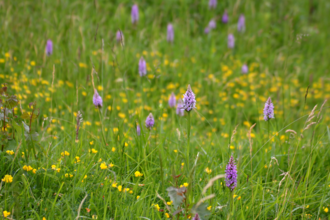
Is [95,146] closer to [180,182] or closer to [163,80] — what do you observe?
[180,182]

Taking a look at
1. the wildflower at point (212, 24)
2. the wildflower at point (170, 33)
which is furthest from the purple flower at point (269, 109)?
the wildflower at point (212, 24)

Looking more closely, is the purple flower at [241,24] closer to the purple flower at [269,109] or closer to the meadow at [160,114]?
the meadow at [160,114]

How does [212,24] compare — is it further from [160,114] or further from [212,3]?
[160,114]

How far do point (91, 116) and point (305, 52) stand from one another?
17.0ft

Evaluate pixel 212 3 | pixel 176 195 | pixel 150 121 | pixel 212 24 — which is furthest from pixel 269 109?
pixel 212 3

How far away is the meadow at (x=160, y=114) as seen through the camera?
184 cm

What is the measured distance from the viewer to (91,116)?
3600 millimetres

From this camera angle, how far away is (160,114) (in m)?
2.56

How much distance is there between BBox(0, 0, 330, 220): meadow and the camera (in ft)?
6.04

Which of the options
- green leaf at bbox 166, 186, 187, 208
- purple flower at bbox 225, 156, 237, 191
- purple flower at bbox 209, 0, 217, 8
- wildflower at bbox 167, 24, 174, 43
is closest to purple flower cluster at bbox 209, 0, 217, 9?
purple flower at bbox 209, 0, 217, 8

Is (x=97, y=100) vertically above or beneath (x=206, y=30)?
beneath

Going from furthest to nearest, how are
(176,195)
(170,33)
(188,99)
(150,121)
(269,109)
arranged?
(170,33) < (150,121) < (269,109) < (188,99) < (176,195)

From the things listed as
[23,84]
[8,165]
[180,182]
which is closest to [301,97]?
[180,182]

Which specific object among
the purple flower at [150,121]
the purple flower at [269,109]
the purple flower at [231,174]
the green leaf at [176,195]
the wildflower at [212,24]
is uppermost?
the wildflower at [212,24]
